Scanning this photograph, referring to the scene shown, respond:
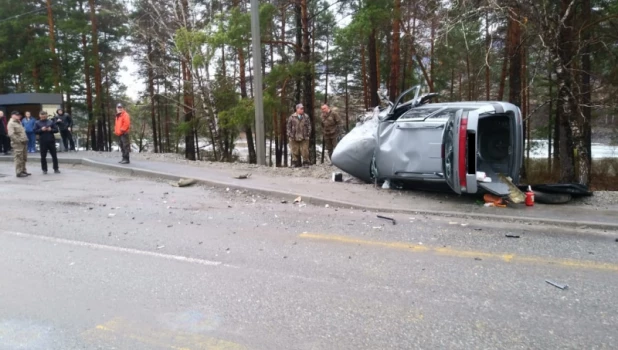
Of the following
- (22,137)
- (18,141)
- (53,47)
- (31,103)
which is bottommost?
(18,141)

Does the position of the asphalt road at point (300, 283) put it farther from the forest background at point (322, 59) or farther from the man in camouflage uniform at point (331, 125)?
the man in camouflage uniform at point (331, 125)

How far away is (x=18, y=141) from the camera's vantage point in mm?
11922

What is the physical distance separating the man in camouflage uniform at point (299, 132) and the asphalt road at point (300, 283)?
5234mm

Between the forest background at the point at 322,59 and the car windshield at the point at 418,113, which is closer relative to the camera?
the car windshield at the point at 418,113

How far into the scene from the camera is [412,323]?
3.62 m

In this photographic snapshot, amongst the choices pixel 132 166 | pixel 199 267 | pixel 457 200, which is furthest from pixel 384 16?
pixel 199 267

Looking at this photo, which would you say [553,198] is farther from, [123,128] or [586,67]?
[586,67]

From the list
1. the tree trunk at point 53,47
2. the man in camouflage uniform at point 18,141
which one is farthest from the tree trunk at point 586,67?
the tree trunk at point 53,47

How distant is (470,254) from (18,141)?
1170 centimetres

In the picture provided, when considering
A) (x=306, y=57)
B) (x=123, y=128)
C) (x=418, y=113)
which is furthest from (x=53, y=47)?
(x=418, y=113)

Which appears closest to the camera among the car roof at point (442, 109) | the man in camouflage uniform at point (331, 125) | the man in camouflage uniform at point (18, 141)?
the car roof at point (442, 109)

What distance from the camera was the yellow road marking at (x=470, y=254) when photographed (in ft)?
16.3

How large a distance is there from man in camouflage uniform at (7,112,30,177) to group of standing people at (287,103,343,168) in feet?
23.3

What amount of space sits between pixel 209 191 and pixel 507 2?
807 centimetres
